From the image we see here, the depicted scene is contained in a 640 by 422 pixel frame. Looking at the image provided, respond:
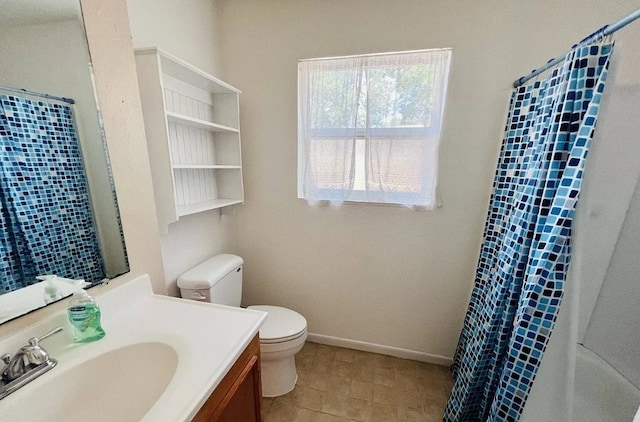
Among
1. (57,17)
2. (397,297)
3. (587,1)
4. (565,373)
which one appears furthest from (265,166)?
(587,1)

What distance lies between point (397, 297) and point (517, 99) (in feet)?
4.57

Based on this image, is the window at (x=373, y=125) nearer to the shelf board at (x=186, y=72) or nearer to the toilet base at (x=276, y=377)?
the shelf board at (x=186, y=72)

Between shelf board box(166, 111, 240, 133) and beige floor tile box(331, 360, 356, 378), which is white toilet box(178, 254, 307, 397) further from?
shelf board box(166, 111, 240, 133)

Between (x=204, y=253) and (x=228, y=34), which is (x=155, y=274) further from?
(x=228, y=34)

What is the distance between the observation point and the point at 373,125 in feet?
5.05

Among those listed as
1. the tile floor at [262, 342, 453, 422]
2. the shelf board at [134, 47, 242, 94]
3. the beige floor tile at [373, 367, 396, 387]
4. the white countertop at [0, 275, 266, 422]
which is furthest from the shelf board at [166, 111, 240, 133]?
the beige floor tile at [373, 367, 396, 387]

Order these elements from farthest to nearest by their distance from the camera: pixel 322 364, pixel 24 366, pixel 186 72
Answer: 1. pixel 322 364
2. pixel 186 72
3. pixel 24 366

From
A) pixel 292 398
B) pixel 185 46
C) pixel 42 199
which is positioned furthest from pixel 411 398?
pixel 185 46

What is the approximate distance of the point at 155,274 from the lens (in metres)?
1.10

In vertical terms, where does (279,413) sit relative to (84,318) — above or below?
below

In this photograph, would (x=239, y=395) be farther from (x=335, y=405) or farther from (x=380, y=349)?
(x=380, y=349)

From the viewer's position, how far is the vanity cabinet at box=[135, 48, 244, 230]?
1.09 meters

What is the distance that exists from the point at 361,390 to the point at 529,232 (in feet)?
4.43

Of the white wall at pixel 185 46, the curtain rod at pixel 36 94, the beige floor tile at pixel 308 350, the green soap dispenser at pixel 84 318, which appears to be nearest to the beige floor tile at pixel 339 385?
the beige floor tile at pixel 308 350
